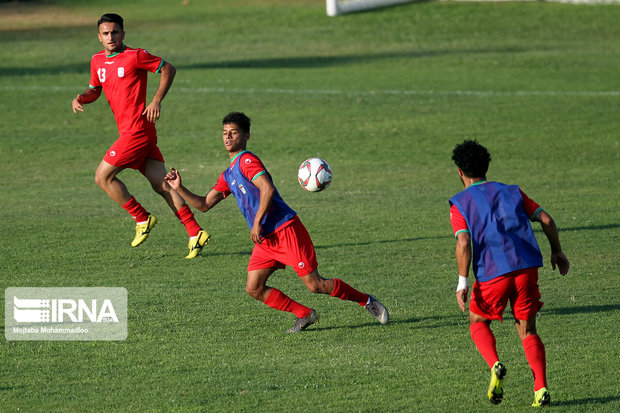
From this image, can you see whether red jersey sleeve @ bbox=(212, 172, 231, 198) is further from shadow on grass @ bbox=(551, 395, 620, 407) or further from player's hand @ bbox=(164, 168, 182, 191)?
shadow on grass @ bbox=(551, 395, 620, 407)

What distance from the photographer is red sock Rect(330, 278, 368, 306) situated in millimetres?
7688

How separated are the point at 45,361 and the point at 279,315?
7.14ft

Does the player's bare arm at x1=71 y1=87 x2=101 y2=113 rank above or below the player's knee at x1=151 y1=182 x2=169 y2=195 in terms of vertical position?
above

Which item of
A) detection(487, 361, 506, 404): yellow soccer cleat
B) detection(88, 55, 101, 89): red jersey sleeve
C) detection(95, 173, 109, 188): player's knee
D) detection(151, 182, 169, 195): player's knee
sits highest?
detection(88, 55, 101, 89): red jersey sleeve

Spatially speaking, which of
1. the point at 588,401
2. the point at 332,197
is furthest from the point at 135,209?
the point at 588,401

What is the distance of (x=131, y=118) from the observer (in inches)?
411

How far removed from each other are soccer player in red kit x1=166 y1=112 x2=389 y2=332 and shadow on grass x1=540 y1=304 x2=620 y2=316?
5.17ft

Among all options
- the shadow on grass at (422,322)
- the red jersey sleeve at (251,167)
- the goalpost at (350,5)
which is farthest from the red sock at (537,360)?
the goalpost at (350,5)

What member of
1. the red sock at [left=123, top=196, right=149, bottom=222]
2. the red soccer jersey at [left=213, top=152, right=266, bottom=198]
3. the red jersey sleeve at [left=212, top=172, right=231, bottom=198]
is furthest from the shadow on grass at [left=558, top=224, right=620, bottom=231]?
the red soccer jersey at [left=213, top=152, right=266, bottom=198]

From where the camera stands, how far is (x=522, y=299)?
237 inches

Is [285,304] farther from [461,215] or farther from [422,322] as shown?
[461,215]

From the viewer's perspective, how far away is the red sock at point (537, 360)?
5852mm

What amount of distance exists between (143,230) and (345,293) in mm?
3668

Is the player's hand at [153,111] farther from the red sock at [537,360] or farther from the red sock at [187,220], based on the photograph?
the red sock at [537,360]
